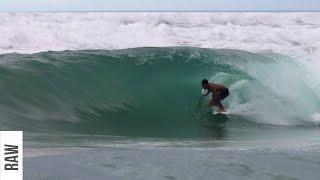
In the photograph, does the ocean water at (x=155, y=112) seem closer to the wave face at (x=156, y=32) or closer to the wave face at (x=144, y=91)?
the wave face at (x=144, y=91)

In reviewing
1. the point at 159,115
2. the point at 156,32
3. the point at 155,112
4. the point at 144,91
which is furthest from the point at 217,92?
the point at 156,32

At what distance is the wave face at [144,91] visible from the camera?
9.11 m

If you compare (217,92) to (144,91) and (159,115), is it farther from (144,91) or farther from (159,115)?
(144,91)

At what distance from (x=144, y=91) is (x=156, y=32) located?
12.3 m

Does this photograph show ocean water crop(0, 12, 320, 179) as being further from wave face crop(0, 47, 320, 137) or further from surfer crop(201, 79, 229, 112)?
surfer crop(201, 79, 229, 112)

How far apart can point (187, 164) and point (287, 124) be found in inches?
212

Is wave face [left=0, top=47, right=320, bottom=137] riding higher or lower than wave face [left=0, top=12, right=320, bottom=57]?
lower

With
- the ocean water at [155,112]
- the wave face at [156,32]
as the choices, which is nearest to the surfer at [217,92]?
the ocean water at [155,112]

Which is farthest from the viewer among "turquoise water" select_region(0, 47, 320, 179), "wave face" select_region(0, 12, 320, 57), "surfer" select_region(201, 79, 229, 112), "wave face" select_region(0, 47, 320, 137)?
"wave face" select_region(0, 12, 320, 57)

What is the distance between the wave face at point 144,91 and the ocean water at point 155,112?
0.03 m

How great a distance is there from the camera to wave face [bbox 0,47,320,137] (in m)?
9.11

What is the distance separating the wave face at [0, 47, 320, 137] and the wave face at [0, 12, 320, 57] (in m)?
5.65

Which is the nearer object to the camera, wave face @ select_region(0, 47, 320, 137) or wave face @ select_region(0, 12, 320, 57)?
wave face @ select_region(0, 47, 320, 137)

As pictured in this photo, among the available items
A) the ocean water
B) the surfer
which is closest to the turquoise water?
the ocean water
